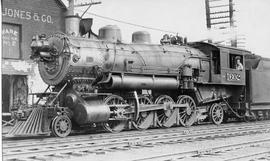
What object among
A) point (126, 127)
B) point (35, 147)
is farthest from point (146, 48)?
point (35, 147)

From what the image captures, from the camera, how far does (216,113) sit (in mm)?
17047

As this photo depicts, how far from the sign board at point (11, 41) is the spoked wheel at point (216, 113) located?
11.4 meters

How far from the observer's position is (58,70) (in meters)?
13.0

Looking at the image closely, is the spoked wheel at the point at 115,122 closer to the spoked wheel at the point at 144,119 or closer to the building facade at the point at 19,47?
the spoked wheel at the point at 144,119

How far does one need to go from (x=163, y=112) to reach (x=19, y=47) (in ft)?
36.4

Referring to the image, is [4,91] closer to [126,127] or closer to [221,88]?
[126,127]

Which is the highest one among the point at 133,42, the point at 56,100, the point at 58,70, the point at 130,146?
the point at 133,42

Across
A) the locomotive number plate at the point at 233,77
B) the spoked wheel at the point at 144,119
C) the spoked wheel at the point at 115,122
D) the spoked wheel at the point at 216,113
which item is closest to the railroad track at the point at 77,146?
the spoked wheel at the point at 115,122

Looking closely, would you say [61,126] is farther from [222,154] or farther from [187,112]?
[187,112]

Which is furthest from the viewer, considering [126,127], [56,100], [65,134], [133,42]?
[133,42]

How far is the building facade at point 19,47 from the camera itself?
21.6 metres

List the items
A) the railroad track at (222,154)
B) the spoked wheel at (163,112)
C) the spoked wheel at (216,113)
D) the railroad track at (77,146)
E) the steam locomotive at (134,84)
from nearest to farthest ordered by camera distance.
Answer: the railroad track at (222,154), the railroad track at (77,146), the steam locomotive at (134,84), the spoked wheel at (163,112), the spoked wheel at (216,113)

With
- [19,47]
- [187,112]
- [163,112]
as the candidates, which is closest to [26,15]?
[19,47]

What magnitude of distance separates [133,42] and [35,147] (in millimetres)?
7147
